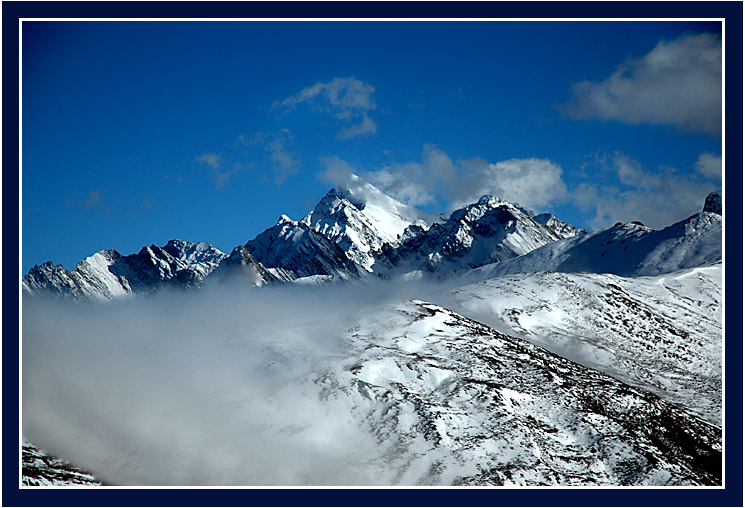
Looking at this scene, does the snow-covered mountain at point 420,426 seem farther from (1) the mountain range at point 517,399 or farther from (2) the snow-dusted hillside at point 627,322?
(2) the snow-dusted hillside at point 627,322

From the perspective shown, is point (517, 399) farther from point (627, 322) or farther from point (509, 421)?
point (627, 322)

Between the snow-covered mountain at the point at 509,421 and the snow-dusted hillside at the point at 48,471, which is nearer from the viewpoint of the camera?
the snow-dusted hillside at the point at 48,471

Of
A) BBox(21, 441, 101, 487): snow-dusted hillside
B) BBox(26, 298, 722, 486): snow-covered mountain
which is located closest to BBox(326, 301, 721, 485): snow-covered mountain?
BBox(26, 298, 722, 486): snow-covered mountain

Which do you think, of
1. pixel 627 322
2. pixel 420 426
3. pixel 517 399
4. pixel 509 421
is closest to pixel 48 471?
pixel 420 426

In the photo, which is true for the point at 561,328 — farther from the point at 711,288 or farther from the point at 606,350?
the point at 711,288

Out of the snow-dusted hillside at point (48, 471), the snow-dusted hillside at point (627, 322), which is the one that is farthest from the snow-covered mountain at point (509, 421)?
the snow-dusted hillside at point (48, 471)

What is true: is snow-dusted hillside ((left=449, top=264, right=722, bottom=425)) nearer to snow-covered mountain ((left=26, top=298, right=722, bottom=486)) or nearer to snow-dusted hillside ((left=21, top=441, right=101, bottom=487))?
snow-covered mountain ((left=26, top=298, right=722, bottom=486))

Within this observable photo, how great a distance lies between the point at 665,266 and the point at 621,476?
5900 inches

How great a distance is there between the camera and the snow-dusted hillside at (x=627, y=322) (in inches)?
3241

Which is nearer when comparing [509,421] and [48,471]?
[48,471]

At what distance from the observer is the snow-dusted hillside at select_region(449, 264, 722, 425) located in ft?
270

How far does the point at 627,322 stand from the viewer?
340ft

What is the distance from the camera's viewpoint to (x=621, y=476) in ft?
157
